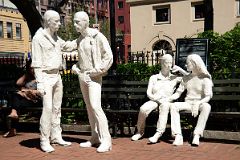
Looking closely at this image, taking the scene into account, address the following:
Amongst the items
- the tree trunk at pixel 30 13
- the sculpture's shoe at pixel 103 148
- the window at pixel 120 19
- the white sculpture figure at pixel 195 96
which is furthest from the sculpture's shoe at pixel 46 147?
the window at pixel 120 19

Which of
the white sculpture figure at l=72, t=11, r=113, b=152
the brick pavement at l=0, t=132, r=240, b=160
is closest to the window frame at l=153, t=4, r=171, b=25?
the brick pavement at l=0, t=132, r=240, b=160

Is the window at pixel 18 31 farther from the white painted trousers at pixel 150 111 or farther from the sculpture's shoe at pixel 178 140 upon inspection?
the sculpture's shoe at pixel 178 140

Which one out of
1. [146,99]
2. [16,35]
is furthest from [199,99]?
[16,35]

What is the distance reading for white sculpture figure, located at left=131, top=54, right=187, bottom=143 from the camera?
721 centimetres

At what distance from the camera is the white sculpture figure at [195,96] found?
6.97 m

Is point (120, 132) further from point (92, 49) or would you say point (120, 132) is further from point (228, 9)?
point (228, 9)

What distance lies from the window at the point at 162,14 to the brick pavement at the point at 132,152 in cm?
2549

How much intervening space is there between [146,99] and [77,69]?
173 cm

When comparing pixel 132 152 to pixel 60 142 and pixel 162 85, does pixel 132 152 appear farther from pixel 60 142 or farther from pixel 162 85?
pixel 162 85

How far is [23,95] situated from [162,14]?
25.2 metres

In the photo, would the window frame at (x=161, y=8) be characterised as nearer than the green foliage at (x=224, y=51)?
No

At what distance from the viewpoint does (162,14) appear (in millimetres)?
32375

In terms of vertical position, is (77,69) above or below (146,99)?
above

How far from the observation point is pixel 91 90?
6.73 m
